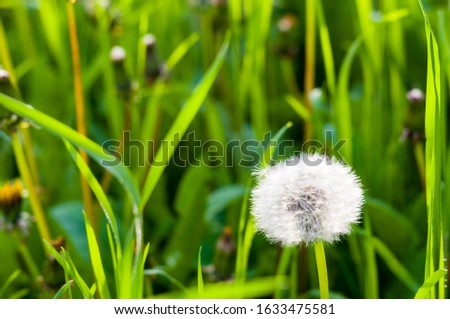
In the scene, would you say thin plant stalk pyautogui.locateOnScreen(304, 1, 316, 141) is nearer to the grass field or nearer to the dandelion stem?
the grass field

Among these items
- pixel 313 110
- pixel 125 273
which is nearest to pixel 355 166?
pixel 313 110

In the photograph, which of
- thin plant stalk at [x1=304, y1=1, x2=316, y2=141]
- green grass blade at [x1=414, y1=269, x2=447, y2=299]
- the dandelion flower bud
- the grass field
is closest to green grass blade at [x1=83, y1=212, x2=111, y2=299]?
the grass field

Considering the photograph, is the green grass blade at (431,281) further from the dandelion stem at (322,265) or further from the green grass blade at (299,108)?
the green grass blade at (299,108)

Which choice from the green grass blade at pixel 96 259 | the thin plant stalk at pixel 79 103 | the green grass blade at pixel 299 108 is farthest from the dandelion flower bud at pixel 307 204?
the green grass blade at pixel 299 108

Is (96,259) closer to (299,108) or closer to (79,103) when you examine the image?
(79,103)

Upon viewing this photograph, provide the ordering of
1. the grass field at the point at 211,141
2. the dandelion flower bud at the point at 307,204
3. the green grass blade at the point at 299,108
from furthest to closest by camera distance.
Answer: the green grass blade at the point at 299,108 → the grass field at the point at 211,141 → the dandelion flower bud at the point at 307,204

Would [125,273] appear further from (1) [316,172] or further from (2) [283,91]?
(2) [283,91]

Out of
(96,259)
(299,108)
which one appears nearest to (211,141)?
(299,108)
